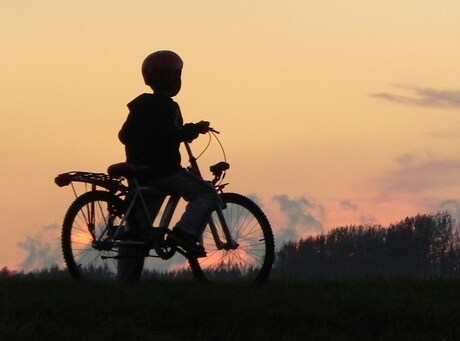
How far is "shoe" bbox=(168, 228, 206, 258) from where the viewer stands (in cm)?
Answer: 1330

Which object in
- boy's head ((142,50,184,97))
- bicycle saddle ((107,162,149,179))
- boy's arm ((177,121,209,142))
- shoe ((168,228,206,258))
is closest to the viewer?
bicycle saddle ((107,162,149,179))

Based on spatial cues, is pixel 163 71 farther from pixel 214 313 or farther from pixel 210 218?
pixel 214 313

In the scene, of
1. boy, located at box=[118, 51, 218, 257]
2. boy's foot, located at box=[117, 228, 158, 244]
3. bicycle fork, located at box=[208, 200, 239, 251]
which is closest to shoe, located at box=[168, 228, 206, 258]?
boy, located at box=[118, 51, 218, 257]

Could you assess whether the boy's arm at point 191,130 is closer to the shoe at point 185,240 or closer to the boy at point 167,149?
the boy at point 167,149

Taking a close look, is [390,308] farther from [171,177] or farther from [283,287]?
[171,177]

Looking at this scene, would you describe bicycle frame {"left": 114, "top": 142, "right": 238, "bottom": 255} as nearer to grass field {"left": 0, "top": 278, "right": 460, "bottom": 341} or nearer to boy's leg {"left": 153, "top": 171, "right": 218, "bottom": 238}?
boy's leg {"left": 153, "top": 171, "right": 218, "bottom": 238}

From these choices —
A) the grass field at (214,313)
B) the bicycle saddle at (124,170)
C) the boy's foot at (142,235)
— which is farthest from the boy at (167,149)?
the grass field at (214,313)

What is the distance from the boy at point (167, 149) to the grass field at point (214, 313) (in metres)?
0.79

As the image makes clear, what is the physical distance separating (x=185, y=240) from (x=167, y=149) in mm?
1069

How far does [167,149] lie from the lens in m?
13.4

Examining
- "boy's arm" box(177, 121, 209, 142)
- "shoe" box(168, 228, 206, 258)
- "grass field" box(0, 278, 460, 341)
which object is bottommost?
"grass field" box(0, 278, 460, 341)

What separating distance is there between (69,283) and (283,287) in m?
2.40

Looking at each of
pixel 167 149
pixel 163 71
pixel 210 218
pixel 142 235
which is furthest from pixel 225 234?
pixel 163 71

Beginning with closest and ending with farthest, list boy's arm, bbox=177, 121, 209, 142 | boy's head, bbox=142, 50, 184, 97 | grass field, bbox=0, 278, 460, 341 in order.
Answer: grass field, bbox=0, 278, 460, 341
boy's arm, bbox=177, 121, 209, 142
boy's head, bbox=142, 50, 184, 97
